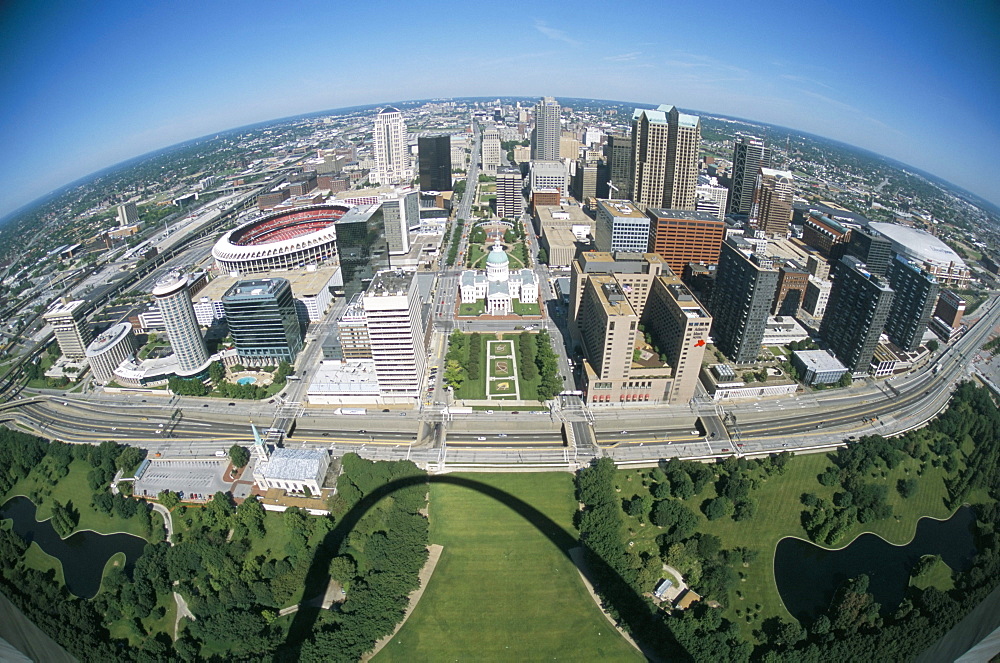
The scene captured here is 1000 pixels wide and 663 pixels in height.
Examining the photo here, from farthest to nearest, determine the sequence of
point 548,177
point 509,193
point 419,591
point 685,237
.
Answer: point 548,177 < point 509,193 < point 685,237 < point 419,591

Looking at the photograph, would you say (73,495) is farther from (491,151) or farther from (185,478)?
(491,151)

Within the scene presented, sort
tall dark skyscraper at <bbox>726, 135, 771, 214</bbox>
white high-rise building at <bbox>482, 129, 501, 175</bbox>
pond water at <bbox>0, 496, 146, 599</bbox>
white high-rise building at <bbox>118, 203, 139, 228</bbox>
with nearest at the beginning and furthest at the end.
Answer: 1. pond water at <bbox>0, 496, 146, 599</bbox>
2. tall dark skyscraper at <bbox>726, 135, 771, 214</bbox>
3. white high-rise building at <bbox>118, 203, 139, 228</bbox>
4. white high-rise building at <bbox>482, 129, 501, 175</bbox>

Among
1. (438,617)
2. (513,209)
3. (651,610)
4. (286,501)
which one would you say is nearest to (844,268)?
(651,610)

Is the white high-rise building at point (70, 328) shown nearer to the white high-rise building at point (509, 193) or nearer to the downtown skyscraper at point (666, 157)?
the white high-rise building at point (509, 193)

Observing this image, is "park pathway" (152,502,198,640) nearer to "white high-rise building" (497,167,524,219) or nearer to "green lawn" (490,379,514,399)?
"green lawn" (490,379,514,399)

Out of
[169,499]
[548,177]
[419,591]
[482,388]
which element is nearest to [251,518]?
[169,499]

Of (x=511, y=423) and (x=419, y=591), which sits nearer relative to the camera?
(x=419, y=591)

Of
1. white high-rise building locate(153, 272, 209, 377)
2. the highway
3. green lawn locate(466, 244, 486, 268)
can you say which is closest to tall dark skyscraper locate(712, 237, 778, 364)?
the highway

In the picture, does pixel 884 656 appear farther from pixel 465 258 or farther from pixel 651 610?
pixel 465 258
